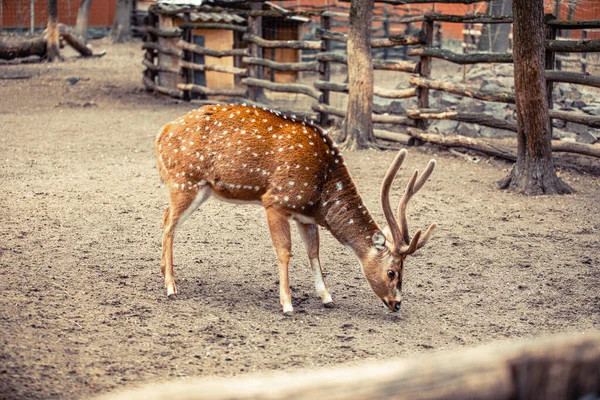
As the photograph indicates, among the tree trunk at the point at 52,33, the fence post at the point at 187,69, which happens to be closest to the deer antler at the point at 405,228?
the fence post at the point at 187,69

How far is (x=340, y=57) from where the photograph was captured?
11.4 m

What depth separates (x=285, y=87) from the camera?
12.7m

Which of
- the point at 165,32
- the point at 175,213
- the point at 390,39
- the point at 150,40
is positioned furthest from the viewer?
the point at 150,40

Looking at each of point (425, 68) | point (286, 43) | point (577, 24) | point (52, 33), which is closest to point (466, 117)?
point (425, 68)

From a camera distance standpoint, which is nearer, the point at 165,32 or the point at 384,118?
the point at 384,118

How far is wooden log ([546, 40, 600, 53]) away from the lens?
8.38 metres

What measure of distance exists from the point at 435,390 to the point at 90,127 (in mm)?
10903

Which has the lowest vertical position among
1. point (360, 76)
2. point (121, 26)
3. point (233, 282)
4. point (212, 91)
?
point (233, 282)

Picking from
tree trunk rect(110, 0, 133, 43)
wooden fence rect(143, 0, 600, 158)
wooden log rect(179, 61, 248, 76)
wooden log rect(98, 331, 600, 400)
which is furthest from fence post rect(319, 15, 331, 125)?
tree trunk rect(110, 0, 133, 43)

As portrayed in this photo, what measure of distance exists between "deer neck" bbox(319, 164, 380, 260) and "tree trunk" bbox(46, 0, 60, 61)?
48.7 feet

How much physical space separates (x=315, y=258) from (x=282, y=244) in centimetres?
32

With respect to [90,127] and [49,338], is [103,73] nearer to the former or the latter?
[90,127]

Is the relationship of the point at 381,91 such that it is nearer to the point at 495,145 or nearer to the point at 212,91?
the point at 495,145

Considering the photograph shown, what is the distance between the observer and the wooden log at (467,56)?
29.9ft
